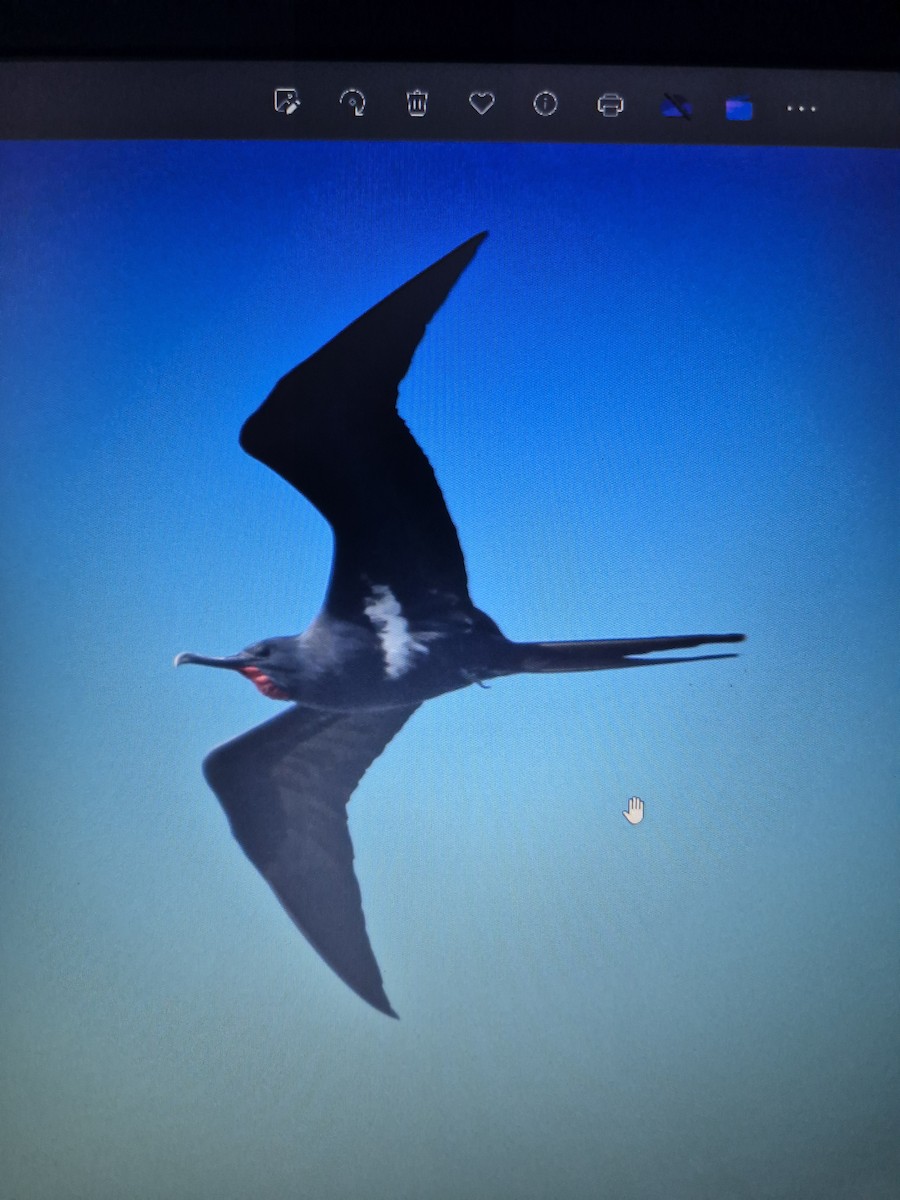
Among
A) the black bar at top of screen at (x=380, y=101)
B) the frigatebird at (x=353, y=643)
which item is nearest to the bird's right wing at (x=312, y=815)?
the frigatebird at (x=353, y=643)

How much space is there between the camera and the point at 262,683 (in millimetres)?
750

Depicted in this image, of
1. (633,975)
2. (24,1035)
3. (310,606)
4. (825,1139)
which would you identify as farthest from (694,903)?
(24,1035)

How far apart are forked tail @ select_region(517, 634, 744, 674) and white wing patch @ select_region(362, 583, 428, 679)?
0.28 feet

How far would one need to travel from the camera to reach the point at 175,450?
2.48 feet

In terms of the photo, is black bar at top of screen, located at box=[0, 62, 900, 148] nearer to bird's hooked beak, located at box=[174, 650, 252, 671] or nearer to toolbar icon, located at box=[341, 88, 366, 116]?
toolbar icon, located at box=[341, 88, 366, 116]

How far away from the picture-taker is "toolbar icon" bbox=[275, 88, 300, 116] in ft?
2.46

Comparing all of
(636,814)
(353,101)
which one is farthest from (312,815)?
(353,101)

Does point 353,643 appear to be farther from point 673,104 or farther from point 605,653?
point 673,104

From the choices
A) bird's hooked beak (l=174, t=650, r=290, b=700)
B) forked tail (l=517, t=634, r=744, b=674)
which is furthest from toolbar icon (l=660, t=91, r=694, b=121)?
bird's hooked beak (l=174, t=650, r=290, b=700)

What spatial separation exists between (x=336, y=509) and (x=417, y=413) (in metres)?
0.09

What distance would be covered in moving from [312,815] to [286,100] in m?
0.52

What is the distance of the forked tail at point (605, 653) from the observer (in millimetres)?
751

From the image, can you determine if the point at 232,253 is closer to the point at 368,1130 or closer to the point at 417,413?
the point at 417,413

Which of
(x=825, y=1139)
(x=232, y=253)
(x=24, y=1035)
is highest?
(x=232, y=253)
